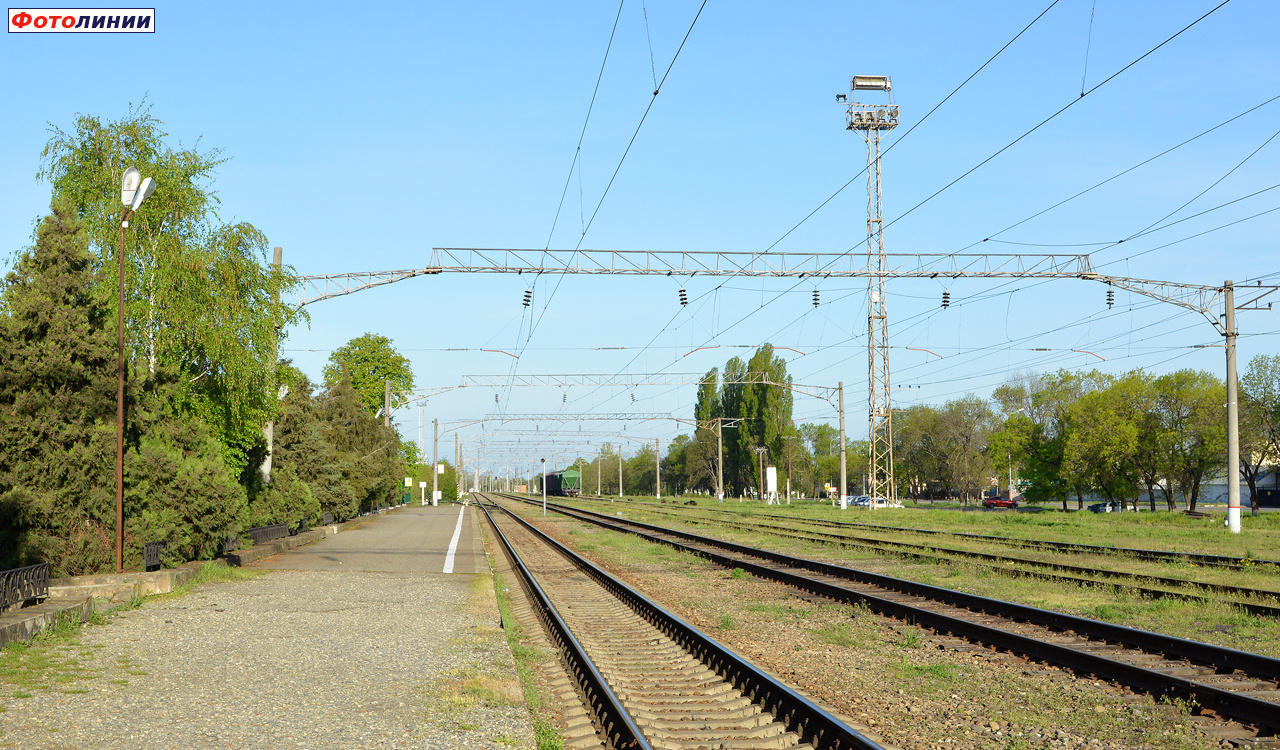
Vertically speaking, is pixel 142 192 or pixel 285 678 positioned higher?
pixel 142 192

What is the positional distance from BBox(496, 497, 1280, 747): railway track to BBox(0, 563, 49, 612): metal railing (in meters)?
12.1

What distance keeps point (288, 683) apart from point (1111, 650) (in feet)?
29.9

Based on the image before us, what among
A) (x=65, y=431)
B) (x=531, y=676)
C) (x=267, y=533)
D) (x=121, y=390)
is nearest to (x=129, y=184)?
(x=121, y=390)

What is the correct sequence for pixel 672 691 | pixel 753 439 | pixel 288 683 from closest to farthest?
pixel 672 691 → pixel 288 683 → pixel 753 439

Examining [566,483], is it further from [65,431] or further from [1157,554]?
[65,431]

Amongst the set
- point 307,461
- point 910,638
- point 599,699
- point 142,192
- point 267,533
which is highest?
point 142,192

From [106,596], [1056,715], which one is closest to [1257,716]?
[1056,715]

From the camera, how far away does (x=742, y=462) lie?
4006 inches

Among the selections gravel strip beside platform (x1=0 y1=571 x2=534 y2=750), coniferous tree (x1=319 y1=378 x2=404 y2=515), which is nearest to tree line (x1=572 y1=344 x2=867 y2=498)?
coniferous tree (x1=319 y1=378 x2=404 y2=515)

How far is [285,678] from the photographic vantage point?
10.6 meters

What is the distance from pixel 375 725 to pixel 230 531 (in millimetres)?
15085

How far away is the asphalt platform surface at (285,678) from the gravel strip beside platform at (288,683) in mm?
20

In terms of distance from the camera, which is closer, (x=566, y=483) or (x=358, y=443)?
(x=358, y=443)

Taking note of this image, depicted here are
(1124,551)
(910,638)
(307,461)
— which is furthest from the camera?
(307,461)
